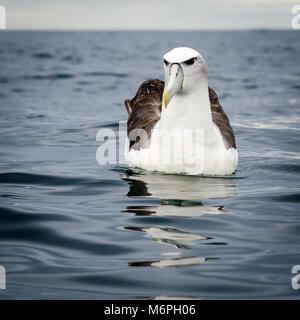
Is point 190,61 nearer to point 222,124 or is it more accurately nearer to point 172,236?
point 222,124

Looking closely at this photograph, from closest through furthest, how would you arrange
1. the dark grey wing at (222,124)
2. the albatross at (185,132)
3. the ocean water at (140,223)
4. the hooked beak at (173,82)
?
the ocean water at (140,223)
the hooked beak at (173,82)
the albatross at (185,132)
the dark grey wing at (222,124)

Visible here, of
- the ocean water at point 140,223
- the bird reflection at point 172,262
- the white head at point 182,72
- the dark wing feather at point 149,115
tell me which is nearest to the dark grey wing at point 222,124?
the dark wing feather at point 149,115

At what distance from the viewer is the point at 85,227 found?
238 inches

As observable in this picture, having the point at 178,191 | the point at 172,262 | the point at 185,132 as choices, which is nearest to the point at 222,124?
the point at 185,132

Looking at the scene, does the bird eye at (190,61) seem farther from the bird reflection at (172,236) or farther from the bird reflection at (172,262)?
the bird reflection at (172,262)

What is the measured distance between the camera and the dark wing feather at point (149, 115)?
26.3 feet

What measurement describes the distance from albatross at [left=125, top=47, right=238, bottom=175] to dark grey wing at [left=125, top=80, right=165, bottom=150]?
32 mm

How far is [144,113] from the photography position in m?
8.54

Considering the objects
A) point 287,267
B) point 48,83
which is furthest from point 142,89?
point 48,83

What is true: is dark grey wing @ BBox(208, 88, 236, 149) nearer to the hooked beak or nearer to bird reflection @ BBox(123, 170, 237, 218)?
bird reflection @ BBox(123, 170, 237, 218)

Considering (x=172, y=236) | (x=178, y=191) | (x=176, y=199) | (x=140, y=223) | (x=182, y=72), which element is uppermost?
(x=182, y=72)

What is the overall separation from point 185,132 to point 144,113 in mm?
1310

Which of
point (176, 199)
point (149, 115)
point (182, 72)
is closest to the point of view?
point (176, 199)
